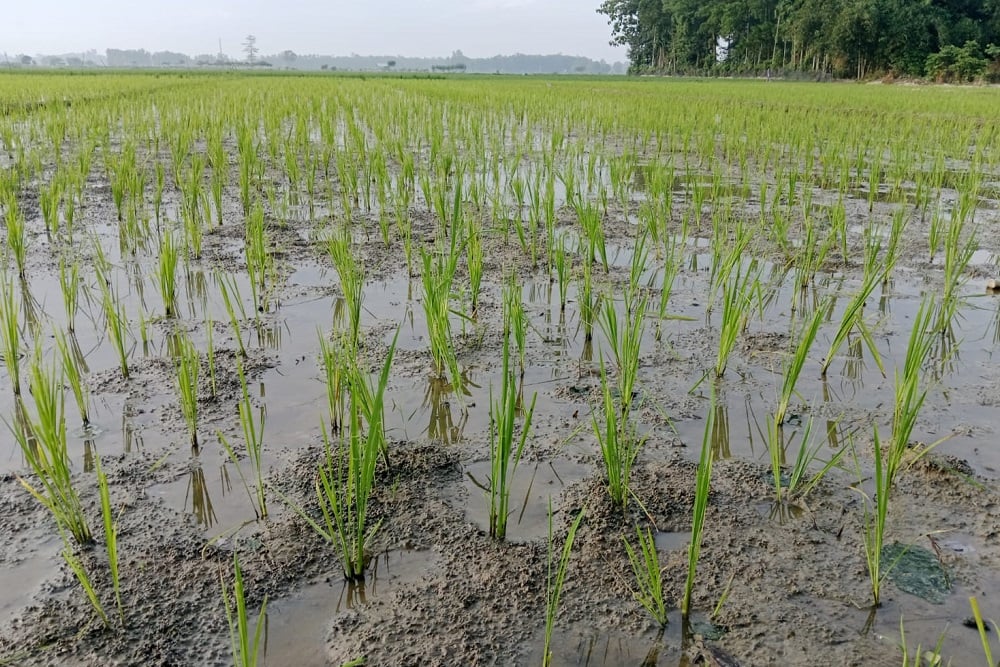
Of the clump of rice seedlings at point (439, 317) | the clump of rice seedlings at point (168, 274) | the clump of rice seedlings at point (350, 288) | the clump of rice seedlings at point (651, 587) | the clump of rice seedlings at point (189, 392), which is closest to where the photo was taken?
the clump of rice seedlings at point (651, 587)

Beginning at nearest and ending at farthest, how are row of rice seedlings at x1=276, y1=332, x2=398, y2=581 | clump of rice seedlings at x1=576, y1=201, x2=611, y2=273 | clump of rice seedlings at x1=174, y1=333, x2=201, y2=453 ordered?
row of rice seedlings at x1=276, y1=332, x2=398, y2=581
clump of rice seedlings at x1=174, y1=333, x2=201, y2=453
clump of rice seedlings at x1=576, y1=201, x2=611, y2=273

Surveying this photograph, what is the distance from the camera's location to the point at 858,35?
3497cm

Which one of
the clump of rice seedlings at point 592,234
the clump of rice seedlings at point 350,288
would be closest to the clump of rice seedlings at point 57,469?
the clump of rice seedlings at point 350,288

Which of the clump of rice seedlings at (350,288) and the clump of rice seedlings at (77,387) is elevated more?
the clump of rice seedlings at (350,288)

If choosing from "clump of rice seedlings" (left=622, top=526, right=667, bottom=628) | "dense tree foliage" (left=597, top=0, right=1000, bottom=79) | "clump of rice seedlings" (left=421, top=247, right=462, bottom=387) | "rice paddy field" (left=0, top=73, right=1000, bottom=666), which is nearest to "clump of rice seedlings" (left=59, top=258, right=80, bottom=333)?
"rice paddy field" (left=0, top=73, right=1000, bottom=666)

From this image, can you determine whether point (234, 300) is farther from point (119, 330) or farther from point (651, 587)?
point (651, 587)

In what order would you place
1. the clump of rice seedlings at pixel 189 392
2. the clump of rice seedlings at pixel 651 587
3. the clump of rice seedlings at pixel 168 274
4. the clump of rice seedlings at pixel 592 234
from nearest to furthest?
the clump of rice seedlings at pixel 651 587, the clump of rice seedlings at pixel 189 392, the clump of rice seedlings at pixel 168 274, the clump of rice seedlings at pixel 592 234

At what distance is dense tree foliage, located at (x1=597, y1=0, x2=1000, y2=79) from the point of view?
33.3 m

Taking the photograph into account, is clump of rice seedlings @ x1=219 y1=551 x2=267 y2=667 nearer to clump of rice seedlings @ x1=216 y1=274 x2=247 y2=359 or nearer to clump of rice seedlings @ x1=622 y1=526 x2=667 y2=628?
clump of rice seedlings @ x1=622 y1=526 x2=667 y2=628

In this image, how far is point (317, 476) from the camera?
1780 millimetres

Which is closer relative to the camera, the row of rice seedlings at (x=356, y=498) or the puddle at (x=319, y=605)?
the puddle at (x=319, y=605)

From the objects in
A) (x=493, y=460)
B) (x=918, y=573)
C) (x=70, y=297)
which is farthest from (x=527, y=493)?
(x=70, y=297)

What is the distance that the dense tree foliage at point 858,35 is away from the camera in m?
33.3

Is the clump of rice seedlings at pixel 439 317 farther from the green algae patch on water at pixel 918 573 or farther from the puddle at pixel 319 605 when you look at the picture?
the green algae patch on water at pixel 918 573
